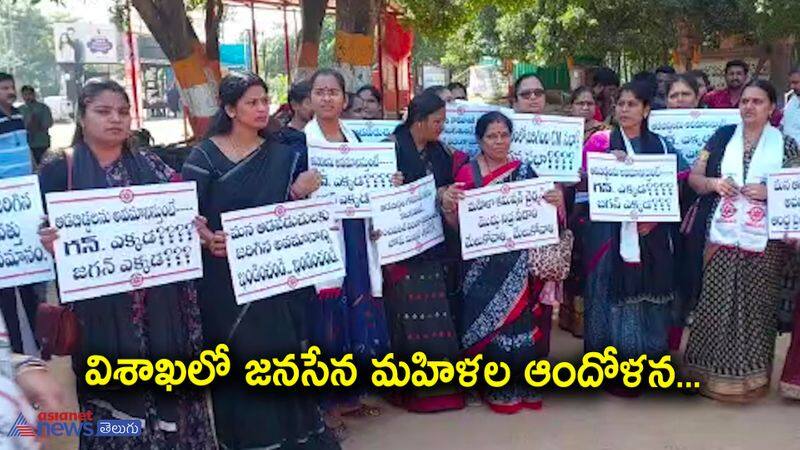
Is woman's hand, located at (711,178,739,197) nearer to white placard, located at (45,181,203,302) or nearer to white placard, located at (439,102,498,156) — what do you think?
white placard, located at (439,102,498,156)

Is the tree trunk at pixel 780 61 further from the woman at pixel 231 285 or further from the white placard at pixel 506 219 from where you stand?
the woman at pixel 231 285

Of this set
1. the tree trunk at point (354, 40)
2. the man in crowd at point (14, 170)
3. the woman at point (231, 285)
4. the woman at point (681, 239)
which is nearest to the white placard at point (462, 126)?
the woman at point (681, 239)

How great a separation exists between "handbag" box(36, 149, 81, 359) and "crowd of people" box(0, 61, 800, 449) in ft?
0.25

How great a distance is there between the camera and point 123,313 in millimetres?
2961

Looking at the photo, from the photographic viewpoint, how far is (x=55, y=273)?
3.02 m

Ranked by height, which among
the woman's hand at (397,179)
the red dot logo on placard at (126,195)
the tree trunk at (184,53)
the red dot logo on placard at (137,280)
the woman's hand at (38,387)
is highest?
the tree trunk at (184,53)

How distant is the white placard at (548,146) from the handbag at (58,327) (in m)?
2.38

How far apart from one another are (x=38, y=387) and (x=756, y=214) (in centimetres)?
339

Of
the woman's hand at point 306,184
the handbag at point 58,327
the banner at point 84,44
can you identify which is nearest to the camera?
the handbag at point 58,327

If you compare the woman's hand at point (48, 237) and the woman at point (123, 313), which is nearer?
the woman's hand at point (48, 237)

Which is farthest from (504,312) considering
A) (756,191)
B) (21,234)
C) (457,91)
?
(457,91)

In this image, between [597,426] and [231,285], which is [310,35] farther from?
[231,285]

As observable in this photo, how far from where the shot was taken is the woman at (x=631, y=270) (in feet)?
13.8

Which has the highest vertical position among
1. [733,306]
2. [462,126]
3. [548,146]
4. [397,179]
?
[462,126]
